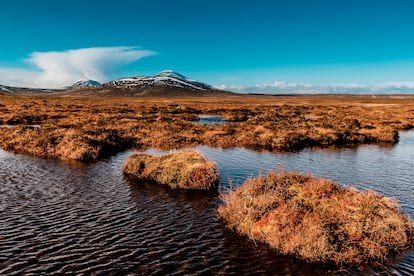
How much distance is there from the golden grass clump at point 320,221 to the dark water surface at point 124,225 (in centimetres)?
56

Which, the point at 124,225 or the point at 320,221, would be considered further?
the point at 124,225

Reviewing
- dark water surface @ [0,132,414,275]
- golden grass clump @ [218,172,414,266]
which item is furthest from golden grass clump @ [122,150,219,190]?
golden grass clump @ [218,172,414,266]

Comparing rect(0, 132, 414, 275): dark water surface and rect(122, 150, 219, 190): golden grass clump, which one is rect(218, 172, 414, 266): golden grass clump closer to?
rect(0, 132, 414, 275): dark water surface

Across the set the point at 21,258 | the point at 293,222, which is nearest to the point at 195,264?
the point at 293,222

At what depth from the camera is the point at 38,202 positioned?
21016 mm

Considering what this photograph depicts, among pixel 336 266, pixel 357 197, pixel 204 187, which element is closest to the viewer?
pixel 336 266

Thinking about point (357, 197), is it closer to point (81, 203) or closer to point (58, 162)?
point (81, 203)

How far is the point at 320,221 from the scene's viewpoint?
1498 centimetres

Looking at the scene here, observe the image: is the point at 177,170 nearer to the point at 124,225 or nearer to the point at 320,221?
the point at 124,225

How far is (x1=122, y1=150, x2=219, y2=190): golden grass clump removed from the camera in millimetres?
24609

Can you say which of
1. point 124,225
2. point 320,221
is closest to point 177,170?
point 124,225

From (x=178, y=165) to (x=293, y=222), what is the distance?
12.1 meters

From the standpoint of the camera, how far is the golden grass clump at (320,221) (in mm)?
14414

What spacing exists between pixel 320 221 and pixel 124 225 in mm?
9340
